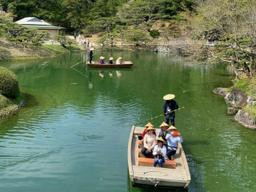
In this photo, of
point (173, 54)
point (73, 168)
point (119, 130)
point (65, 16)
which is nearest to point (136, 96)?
point (119, 130)

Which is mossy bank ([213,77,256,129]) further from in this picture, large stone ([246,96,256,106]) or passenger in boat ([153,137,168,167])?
passenger in boat ([153,137,168,167])

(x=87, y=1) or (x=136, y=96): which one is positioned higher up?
(x=87, y=1)

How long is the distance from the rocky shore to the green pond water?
484mm

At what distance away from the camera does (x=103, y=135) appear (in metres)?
21.5

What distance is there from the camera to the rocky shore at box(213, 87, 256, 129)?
916 inches

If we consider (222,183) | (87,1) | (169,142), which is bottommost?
(222,183)

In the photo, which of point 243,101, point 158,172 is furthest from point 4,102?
point 243,101

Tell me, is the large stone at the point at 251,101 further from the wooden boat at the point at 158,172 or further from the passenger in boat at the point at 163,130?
the wooden boat at the point at 158,172

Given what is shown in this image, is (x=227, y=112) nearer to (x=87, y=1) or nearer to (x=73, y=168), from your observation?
(x=73, y=168)

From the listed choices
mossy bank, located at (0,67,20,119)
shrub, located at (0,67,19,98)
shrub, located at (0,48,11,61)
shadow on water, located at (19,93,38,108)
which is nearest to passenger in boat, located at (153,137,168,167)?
mossy bank, located at (0,67,20,119)

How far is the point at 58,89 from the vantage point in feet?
111

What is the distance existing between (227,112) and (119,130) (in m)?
7.67

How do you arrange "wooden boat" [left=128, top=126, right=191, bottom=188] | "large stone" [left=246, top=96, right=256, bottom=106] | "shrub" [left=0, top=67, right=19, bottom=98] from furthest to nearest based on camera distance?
"shrub" [left=0, top=67, right=19, bottom=98] < "large stone" [left=246, top=96, right=256, bottom=106] < "wooden boat" [left=128, top=126, right=191, bottom=188]

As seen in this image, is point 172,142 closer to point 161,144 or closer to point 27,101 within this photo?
point 161,144
